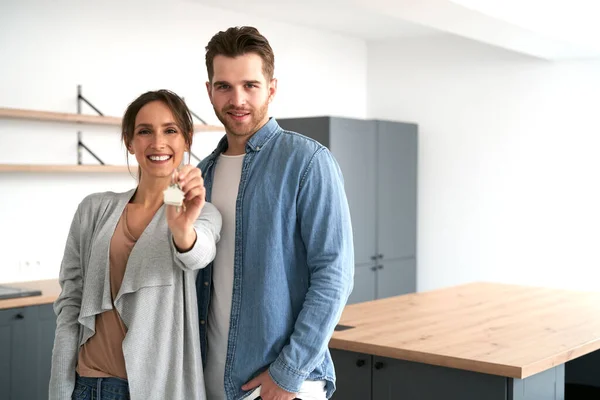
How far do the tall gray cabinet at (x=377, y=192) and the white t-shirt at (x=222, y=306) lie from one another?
14.3 ft

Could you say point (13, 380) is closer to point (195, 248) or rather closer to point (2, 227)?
point (2, 227)

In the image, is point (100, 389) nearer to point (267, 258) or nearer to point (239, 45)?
point (267, 258)

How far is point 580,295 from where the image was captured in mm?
4473

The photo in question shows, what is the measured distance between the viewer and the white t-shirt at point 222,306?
1802mm

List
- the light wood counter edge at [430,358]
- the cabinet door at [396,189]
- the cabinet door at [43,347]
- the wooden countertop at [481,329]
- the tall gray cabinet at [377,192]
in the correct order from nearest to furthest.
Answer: the light wood counter edge at [430,358] < the wooden countertop at [481,329] < the cabinet door at [43,347] < the tall gray cabinet at [377,192] < the cabinet door at [396,189]

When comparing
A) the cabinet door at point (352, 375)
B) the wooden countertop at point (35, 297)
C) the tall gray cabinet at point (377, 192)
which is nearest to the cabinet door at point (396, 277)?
the tall gray cabinet at point (377, 192)

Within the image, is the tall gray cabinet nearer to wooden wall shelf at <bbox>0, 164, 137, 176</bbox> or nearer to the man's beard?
wooden wall shelf at <bbox>0, 164, 137, 176</bbox>

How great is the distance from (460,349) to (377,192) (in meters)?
3.84

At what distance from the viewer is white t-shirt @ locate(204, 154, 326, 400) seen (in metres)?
1.80

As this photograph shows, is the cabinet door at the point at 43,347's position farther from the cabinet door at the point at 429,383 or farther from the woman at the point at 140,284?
the woman at the point at 140,284

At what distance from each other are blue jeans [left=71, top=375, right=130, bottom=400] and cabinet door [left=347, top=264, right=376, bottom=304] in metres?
4.77

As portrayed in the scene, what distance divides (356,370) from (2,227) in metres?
2.50

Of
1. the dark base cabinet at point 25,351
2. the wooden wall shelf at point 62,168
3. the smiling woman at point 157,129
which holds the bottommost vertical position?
the dark base cabinet at point 25,351

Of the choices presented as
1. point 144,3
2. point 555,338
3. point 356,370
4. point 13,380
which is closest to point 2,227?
point 13,380
